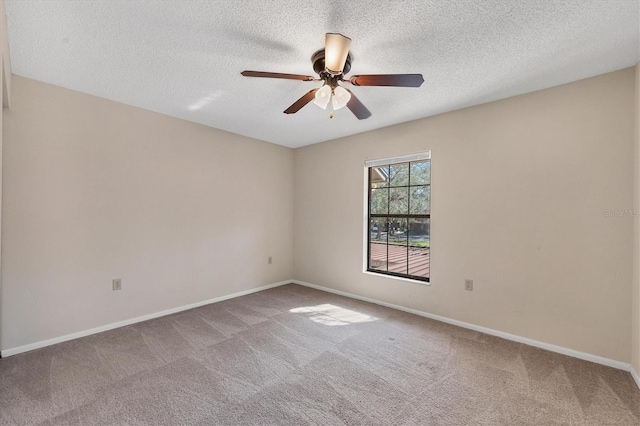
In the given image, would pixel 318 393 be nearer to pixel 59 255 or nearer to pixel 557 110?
pixel 59 255

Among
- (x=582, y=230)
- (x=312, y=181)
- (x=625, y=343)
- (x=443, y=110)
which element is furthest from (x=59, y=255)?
(x=625, y=343)

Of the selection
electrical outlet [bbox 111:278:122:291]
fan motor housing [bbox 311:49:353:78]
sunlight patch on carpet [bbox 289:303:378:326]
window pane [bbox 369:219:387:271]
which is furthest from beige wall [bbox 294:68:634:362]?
electrical outlet [bbox 111:278:122:291]

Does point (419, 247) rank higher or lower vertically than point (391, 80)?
lower

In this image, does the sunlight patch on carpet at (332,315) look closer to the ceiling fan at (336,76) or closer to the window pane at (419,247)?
the window pane at (419,247)

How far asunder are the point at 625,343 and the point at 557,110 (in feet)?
6.75

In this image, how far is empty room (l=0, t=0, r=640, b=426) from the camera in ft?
5.82

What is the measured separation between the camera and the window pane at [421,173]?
3557mm

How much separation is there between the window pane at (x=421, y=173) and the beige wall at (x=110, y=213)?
2413 millimetres

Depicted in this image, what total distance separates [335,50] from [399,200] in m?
2.54

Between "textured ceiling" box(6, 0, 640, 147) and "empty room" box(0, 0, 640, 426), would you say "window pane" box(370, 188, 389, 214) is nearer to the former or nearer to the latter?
"empty room" box(0, 0, 640, 426)

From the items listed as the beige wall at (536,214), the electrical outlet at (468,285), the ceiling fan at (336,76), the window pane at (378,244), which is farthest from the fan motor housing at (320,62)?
the electrical outlet at (468,285)

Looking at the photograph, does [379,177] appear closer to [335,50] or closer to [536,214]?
[536,214]

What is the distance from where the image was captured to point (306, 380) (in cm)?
210

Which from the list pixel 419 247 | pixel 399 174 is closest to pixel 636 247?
pixel 419 247
